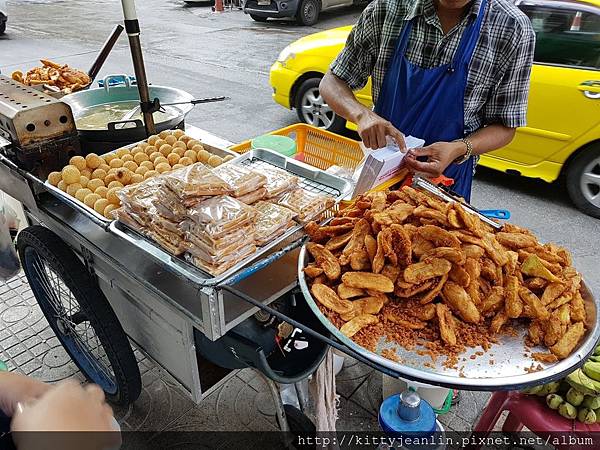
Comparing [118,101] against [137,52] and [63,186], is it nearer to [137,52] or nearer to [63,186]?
[137,52]

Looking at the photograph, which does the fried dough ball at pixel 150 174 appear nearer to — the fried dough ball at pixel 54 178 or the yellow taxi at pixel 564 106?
the fried dough ball at pixel 54 178

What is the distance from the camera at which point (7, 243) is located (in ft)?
8.68

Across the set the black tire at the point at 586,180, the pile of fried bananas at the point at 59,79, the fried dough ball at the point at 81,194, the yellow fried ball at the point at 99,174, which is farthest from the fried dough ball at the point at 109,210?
the black tire at the point at 586,180

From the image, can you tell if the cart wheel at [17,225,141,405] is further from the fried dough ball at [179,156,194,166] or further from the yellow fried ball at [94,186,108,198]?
the fried dough ball at [179,156,194,166]

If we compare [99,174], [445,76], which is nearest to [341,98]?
[445,76]

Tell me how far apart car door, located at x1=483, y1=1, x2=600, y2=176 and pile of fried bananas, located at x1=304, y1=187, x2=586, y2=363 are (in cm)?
288

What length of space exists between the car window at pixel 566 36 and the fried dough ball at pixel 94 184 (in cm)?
363

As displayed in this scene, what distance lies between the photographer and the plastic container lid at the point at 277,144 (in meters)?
2.12

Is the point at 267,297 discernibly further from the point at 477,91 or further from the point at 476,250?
the point at 477,91

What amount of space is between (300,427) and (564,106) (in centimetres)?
326

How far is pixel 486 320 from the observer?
3.95ft

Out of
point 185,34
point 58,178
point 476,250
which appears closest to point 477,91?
point 476,250

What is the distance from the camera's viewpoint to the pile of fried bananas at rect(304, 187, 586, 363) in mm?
1158

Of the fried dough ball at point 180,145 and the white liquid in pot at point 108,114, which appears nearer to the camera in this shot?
the fried dough ball at point 180,145
